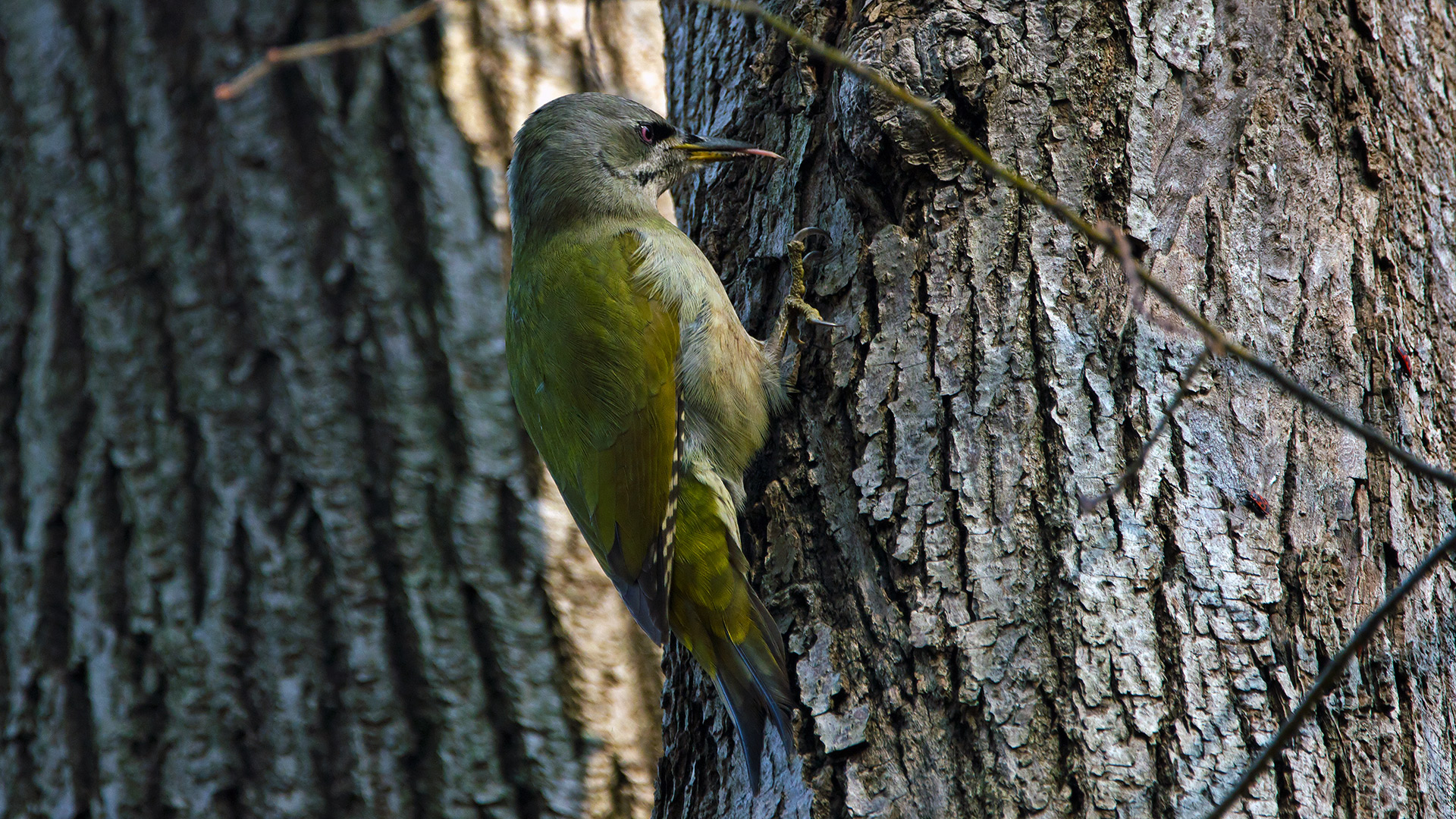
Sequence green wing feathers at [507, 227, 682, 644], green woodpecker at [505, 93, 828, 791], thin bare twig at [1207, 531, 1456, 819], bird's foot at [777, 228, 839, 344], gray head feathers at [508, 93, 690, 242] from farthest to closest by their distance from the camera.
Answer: gray head feathers at [508, 93, 690, 242] < green wing feathers at [507, 227, 682, 644] < green woodpecker at [505, 93, 828, 791] < bird's foot at [777, 228, 839, 344] < thin bare twig at [1207, 531, 1456, 819]

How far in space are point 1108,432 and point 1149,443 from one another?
23 centimetres

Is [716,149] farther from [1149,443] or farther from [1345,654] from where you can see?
[1345,654]

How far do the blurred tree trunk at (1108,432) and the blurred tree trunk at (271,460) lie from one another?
1.04 metres

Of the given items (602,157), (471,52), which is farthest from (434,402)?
(471,52)

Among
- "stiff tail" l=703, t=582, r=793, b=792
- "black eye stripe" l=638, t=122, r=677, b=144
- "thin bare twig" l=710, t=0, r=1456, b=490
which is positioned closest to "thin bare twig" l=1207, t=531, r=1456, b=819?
"thin bare twig" l=710, t=0, r=1456, b=490

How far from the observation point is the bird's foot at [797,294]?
2445 millimetres

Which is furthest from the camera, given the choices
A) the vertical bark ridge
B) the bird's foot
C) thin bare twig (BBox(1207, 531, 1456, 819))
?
the vertical bark ridge

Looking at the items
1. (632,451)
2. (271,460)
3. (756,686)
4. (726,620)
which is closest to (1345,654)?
(756,686)

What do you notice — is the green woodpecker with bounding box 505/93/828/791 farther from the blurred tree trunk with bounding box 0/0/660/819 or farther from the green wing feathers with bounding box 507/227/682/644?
the blurred tree trunk with bounding box 0/0/660/819

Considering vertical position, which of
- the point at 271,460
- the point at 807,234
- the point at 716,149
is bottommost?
the point at 271,460

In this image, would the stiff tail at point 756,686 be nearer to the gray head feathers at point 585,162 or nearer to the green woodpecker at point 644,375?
the green woodpecker at point 644,375

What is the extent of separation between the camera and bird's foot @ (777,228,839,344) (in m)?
2.45

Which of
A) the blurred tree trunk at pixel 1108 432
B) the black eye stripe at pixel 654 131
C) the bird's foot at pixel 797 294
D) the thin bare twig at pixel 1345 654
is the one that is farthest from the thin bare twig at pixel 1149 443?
the black eye stripe at pixel 654 131

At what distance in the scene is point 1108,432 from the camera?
1.94 metres
